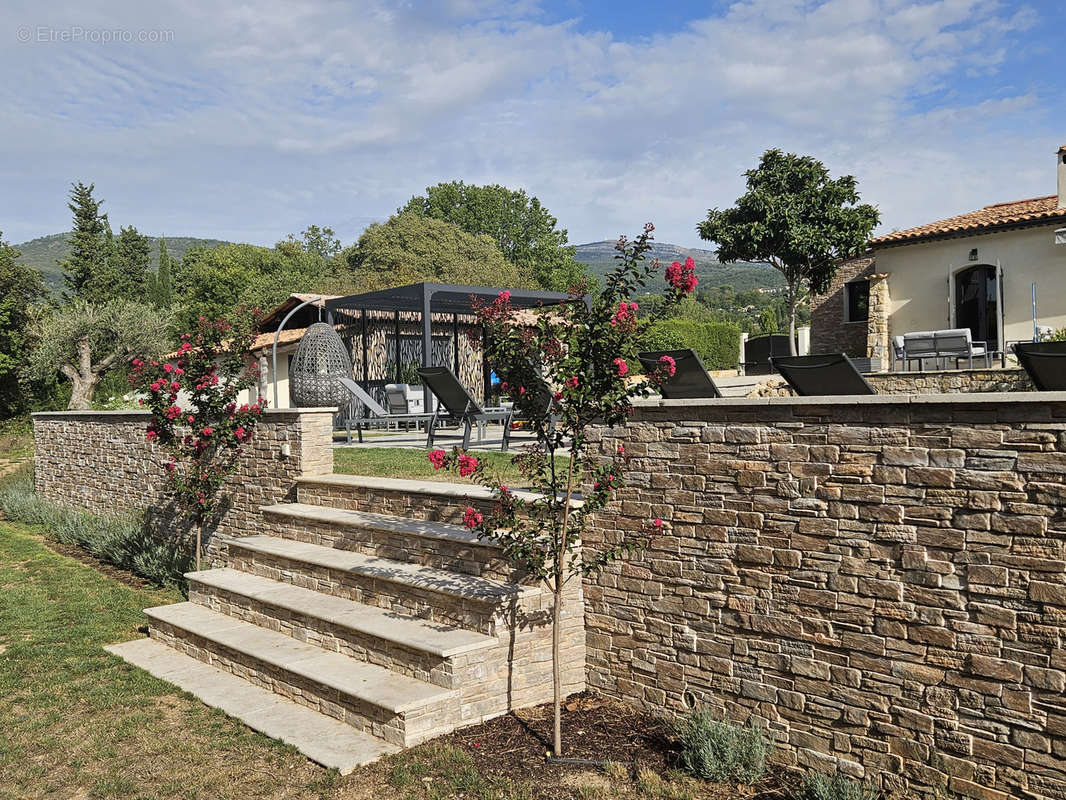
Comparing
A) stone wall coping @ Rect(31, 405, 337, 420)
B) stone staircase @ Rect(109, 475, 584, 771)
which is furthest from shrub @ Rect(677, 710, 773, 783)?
stone wall coping @ Rect(31, 405, 337, 420)

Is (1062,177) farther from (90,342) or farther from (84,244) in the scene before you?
(84,244)

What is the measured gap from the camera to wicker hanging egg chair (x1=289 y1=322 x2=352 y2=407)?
11.7 m

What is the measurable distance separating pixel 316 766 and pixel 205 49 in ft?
31.1

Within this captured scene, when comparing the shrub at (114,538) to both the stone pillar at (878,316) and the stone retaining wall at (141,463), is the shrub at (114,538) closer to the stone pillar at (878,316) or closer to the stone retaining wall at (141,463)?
the stone retaining wall at (141,463)

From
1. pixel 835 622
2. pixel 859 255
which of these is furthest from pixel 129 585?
pixel 859 255

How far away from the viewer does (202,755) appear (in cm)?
404

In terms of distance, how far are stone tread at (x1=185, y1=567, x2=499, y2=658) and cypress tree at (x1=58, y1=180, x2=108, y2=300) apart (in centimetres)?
3398

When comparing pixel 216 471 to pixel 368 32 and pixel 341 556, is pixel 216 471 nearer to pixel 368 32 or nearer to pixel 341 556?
pixel 341 556

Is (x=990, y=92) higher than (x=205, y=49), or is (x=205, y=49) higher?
(x=990, y=92)

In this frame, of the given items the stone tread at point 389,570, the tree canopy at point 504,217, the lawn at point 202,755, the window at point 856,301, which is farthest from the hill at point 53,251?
the lawn at point 202,755

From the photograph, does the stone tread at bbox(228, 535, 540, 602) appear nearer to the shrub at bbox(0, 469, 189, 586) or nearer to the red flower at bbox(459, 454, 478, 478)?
the red flower at bbox(459, 454, 478, 478)

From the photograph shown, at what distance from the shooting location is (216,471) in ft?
25.4

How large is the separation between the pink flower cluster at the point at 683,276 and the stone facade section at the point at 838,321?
18202 mm

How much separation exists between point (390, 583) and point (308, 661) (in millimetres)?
680
